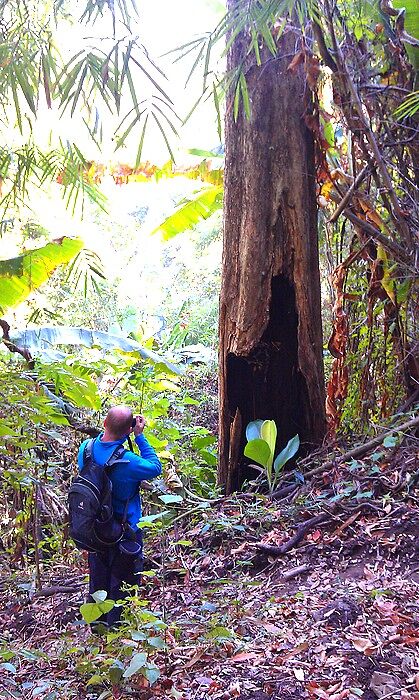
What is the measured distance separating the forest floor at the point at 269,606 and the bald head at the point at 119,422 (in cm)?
76

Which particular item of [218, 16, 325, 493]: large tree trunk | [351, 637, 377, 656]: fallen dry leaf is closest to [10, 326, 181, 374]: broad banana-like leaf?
[218, 16, 325, 493]: large tree trunk

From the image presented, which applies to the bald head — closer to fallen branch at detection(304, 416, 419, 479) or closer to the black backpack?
the black backpack

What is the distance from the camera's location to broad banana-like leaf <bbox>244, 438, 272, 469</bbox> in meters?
4.45

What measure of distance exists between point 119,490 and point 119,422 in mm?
403

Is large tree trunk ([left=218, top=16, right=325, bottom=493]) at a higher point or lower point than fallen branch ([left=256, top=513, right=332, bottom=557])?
higher

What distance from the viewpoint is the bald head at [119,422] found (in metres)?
3.77

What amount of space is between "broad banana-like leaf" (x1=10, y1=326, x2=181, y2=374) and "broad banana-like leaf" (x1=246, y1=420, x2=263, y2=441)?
6.81 feet

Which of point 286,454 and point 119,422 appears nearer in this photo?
point 119,422

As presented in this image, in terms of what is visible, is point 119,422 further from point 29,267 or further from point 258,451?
point 29,267

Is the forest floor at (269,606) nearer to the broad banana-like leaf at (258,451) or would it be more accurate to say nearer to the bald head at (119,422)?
the broad banana-like leaf at (258,451)

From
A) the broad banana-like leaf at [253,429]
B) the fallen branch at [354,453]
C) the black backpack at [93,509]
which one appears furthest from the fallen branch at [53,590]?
the fallen branch at [354,453]

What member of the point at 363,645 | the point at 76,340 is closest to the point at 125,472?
the point at 363,645

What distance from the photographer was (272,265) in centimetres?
475

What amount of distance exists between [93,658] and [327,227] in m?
3.82
